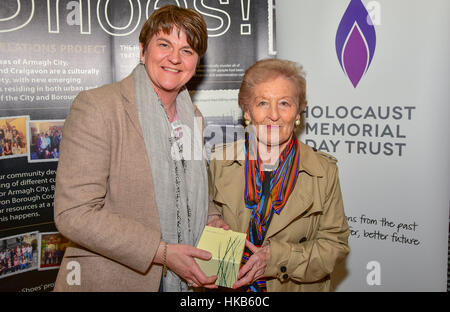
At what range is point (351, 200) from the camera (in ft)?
10.7

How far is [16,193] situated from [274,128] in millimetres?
2113

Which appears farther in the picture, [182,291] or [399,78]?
[399,78]

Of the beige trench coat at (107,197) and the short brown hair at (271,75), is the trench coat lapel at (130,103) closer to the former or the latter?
the beige trench coat at (107,197)

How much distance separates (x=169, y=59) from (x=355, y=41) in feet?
5.91

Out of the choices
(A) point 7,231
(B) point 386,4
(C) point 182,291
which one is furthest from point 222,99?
(A) point 7,231

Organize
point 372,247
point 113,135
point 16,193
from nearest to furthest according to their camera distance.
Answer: point 113,135 → point 16,193 → point 372,247

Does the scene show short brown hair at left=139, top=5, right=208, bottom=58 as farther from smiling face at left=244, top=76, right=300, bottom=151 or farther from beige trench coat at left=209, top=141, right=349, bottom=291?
beige trench coat at left=209, top=141, right=349, bottom=291

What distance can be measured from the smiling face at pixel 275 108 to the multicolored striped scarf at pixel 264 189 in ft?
0.44

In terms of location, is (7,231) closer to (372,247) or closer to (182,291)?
(182,291)

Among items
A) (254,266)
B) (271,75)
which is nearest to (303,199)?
(254,266)

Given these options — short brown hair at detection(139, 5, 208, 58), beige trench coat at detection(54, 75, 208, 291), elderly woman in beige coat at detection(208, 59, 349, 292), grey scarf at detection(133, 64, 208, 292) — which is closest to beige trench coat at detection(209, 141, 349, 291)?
elderly woman in beige coat at detection(208, 59, 349, 292)

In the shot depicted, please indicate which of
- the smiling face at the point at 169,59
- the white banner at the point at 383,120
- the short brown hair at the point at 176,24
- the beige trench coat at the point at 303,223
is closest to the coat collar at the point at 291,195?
the beige trench coat at the point at 303,223

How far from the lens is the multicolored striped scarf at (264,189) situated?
2.09 m

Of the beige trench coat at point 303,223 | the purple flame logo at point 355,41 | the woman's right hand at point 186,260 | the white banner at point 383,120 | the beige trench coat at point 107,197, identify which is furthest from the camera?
the purple flame logo at point 355,41
